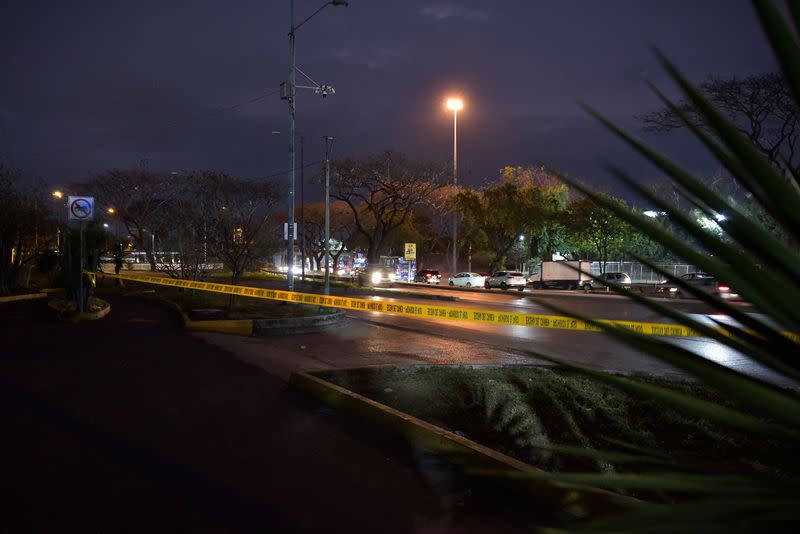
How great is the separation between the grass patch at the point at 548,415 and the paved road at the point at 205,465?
77 centimetres

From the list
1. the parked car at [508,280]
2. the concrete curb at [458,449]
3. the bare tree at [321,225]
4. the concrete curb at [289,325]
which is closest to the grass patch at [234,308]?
the concrete curb at [289,325]

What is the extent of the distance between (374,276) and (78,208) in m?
24.9

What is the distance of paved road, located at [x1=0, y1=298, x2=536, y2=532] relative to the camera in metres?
4.40

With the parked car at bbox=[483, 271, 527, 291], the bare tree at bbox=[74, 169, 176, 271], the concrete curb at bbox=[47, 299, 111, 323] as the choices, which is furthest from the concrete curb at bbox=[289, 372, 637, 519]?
the bare tree at bbox=[74, 169, 176, 271]

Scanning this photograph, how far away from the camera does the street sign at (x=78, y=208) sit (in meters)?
16.0

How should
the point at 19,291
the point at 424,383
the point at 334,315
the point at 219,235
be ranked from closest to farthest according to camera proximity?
the point at 424,383
the point at 334,315
the point at 219,235
the point at 19,291

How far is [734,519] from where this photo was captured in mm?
853

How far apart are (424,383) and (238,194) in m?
38.8

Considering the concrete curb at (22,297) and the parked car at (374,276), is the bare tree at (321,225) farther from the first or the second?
the concrete curb at (22,297)

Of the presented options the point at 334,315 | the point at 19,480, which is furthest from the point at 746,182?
the point at 334,315

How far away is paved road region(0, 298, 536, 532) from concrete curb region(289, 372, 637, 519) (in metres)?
0.17

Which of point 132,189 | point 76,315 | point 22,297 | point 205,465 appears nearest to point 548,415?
point 205,465

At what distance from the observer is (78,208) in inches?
636

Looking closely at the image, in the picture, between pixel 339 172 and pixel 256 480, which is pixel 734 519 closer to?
pixel 256 480
